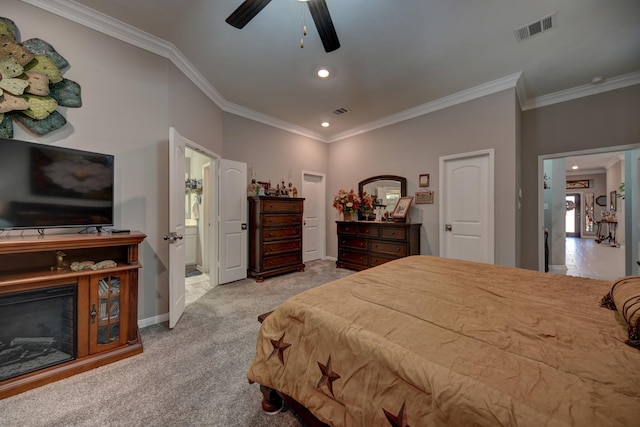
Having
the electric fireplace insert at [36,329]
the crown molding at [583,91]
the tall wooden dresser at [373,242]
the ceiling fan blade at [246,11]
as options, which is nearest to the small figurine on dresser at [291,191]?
the tall wooden dresser at [373,242]

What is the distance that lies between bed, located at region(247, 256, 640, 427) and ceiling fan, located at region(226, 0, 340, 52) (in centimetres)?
196

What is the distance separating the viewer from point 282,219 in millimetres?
4336

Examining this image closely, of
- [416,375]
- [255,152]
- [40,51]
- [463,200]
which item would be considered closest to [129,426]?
[416,375]

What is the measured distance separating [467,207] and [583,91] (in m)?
2.22

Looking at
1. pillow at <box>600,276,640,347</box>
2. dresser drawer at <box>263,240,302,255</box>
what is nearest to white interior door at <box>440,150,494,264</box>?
pillow at <box>600,276,640,347</box>

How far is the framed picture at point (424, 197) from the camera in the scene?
4.07 m

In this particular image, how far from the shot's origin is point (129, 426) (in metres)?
1.34

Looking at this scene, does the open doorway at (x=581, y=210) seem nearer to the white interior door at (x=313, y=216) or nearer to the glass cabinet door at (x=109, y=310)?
the white interior door at (x=313, y=216)

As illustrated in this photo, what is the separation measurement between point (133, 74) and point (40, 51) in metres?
0.62

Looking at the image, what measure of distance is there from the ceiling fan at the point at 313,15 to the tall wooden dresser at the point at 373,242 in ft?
9.59

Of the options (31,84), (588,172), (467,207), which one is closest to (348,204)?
(467,207)

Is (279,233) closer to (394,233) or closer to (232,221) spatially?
(232,221)

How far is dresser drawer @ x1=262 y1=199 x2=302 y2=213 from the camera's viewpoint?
4127mm

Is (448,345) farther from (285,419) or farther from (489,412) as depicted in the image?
(285,419)
